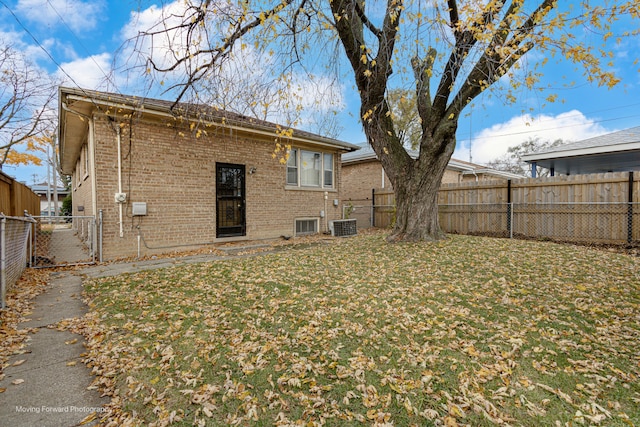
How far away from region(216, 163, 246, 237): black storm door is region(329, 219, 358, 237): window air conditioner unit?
317cm

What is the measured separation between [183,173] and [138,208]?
1456 mm

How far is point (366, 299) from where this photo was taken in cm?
390

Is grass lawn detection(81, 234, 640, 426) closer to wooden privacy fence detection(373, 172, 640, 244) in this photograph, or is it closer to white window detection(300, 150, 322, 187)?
wooden privacy fence detection(373, 172, 640, 244)

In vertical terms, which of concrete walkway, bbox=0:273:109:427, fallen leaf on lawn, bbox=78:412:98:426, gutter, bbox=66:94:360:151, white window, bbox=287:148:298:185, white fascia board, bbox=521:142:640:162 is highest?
gutter, bbox=66:94:360:151

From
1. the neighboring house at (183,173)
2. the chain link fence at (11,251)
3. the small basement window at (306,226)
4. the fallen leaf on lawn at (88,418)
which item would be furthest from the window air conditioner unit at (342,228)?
the fallen leaf on lawn at (88,418)

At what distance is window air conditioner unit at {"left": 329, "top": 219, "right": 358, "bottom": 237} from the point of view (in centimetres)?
1063

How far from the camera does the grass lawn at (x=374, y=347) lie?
210 centimetres

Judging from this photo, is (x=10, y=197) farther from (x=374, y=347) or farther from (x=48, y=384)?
(x=374, y=347)

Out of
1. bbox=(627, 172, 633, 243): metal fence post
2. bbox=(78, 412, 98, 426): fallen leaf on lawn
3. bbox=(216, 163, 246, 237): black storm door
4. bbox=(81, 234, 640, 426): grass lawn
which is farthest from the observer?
bbox=(216, 163, 246, 237): black storm door

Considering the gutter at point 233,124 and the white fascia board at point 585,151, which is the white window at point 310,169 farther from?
the white fascia board at point 585,151

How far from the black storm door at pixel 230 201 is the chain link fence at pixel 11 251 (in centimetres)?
417

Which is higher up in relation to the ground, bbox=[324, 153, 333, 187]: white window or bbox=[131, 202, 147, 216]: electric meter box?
bbox=[324, 153, 333, 187]: white window

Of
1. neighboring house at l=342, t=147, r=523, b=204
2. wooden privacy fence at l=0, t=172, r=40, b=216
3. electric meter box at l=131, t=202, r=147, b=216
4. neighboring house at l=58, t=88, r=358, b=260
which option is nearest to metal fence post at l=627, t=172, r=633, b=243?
neighboring house at l=342, t=147, r=523, b=204

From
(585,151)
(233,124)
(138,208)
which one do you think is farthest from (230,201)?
(585,151)
